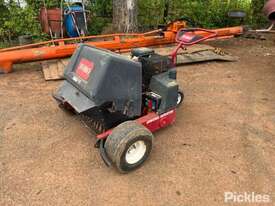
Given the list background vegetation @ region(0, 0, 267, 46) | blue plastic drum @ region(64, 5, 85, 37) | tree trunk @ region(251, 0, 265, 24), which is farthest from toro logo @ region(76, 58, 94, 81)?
tree trunk @ region(251, 0, 265, 24)

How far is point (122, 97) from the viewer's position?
2.55 metres

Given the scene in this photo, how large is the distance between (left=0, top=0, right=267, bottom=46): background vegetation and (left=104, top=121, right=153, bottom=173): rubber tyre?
14.2 feet

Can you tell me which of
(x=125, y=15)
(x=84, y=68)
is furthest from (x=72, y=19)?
(x=84, y=68)

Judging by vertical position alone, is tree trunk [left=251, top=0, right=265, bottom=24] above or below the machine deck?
above

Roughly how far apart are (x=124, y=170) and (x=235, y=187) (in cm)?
94

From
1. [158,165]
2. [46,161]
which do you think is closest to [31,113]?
[46,161]

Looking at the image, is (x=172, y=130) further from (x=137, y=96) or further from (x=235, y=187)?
(x=235, y=187)

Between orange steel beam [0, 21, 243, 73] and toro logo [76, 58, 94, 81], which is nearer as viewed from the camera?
toro logo [76, 58, 94, 81]

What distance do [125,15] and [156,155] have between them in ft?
13.3

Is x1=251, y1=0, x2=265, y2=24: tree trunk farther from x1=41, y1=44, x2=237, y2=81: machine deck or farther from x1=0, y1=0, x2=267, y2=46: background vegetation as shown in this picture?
x1=41, y1=44, x2=237, y2=81: machine deck

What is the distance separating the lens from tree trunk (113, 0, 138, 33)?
19.4ft

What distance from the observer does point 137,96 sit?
2664 mm

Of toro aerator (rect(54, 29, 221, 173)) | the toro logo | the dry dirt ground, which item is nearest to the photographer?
the dry dirt ground

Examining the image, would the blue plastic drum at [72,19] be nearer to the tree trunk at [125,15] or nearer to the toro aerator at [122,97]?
the tree trunk at [125,15]
